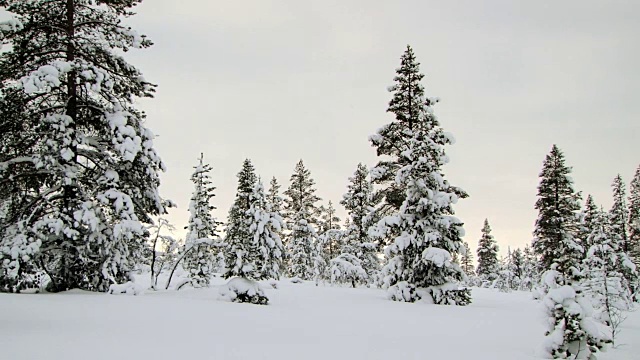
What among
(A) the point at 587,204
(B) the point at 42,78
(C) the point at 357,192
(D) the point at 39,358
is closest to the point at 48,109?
(B) the point at 42,78

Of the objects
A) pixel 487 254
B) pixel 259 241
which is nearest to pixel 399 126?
pixel 259 241

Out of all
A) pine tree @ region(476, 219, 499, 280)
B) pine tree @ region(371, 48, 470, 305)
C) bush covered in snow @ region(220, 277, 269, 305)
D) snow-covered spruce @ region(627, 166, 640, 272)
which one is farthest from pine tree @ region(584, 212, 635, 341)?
pine tree @ region(476, 219, 499, 280)

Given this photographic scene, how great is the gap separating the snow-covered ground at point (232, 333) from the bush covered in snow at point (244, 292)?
11.3ft

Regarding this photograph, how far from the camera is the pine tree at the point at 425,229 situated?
57.3 ft

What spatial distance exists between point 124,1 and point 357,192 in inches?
860

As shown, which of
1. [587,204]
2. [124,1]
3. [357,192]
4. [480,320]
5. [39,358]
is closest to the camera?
[39,358]

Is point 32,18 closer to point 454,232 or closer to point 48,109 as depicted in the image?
point 48,109

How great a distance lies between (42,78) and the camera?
415 inches

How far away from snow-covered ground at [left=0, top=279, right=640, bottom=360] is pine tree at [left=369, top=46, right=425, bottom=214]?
8834mm

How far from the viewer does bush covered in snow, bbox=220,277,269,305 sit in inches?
602

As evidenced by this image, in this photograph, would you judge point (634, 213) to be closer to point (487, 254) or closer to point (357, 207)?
point (487, 254)

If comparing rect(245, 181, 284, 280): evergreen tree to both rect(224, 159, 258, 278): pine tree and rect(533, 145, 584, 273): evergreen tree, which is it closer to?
rect(224, 159, 258, 278): pine tree

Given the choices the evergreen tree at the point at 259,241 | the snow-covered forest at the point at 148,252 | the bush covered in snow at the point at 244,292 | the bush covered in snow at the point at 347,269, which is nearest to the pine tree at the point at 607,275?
the snow-covered forest at the point at 148,252

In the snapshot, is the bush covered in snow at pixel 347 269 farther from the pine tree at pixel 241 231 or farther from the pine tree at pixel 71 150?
the pine tree at pixel 71 150
